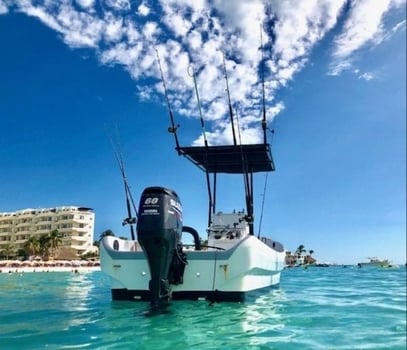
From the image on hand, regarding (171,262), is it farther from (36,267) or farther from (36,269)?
(36,267)

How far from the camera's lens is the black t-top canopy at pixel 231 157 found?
13.5m

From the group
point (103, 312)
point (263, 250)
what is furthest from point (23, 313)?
point (263, 250)

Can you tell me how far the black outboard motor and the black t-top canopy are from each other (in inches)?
194

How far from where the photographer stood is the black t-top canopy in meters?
13.5

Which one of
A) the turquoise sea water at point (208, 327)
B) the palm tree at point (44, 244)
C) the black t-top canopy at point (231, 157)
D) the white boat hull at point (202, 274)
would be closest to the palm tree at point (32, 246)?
the palm tree at point (44, 244)

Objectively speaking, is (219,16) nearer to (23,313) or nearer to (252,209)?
(23,313)

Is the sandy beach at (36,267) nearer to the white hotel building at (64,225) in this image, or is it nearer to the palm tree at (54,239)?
the palm tree at (54,239)

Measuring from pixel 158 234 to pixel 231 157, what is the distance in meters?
7.39

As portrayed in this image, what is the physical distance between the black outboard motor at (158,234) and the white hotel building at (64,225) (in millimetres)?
72010

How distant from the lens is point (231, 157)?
575 inches

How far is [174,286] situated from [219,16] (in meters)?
5.66

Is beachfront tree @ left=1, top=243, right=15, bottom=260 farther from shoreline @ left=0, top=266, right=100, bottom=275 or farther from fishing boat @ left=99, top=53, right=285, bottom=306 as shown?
fishing boat @ left=99, top=53, right=285, bottom=306

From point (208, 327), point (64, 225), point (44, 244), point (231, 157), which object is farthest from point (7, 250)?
point (208, 327)

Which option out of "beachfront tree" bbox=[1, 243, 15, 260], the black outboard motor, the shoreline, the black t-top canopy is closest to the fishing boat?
the black outboard motor
